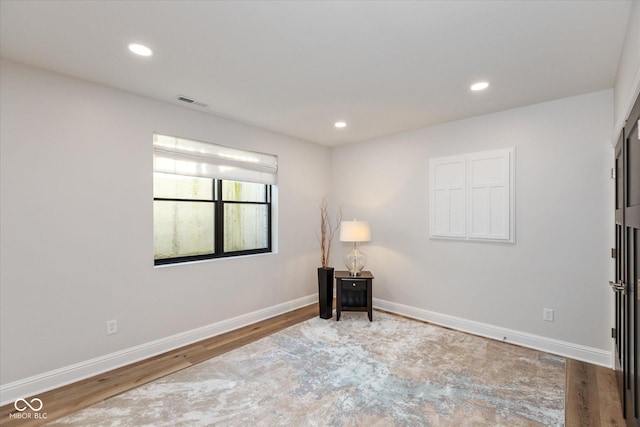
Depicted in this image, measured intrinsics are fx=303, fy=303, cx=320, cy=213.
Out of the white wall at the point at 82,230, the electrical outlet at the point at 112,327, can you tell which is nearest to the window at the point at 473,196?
the white wall at the point at 82,230

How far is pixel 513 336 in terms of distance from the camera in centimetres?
329

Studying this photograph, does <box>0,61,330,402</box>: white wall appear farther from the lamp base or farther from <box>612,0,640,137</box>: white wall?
<box>612,0,640,137</box>: white wall

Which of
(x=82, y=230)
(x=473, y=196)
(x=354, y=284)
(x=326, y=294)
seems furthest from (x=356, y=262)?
(x=82, y=230)

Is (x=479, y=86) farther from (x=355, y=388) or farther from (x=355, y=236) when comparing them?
(x=355, y=388)

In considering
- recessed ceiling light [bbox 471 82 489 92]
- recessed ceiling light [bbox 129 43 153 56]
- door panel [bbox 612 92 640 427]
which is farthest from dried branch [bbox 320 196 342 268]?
door panel [bbox 612 92 640 427]

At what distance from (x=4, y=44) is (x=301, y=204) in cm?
333

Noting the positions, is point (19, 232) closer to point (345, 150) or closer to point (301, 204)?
point (301, 204)

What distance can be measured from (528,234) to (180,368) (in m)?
3.71

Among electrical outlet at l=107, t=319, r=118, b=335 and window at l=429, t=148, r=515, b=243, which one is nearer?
electrical outlet at l=107, t=319, r=118, b=335

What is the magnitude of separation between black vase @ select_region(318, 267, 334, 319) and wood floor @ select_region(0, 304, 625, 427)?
3.61ft

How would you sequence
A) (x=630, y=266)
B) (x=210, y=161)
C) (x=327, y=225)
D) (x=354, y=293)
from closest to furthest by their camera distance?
(x=630, y=266) < (x=210, y=161) < (x=354, y=293) < (x=327, y=225)

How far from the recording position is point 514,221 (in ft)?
10.8

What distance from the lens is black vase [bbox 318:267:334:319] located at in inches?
160

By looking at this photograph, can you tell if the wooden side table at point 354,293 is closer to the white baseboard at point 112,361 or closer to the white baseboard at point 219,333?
the white baseboard at point 219,333
